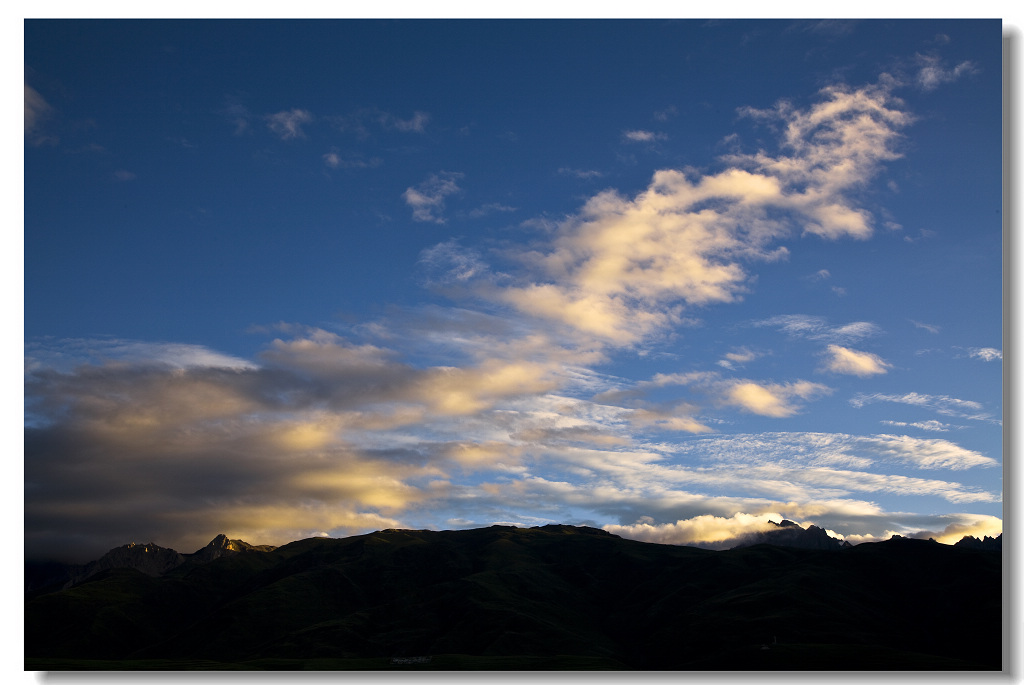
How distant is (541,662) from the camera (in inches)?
7672

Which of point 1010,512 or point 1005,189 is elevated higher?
point 1005,189

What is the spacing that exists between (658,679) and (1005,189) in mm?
56295

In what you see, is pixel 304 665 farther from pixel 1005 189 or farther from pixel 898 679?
pixel 1005 189
